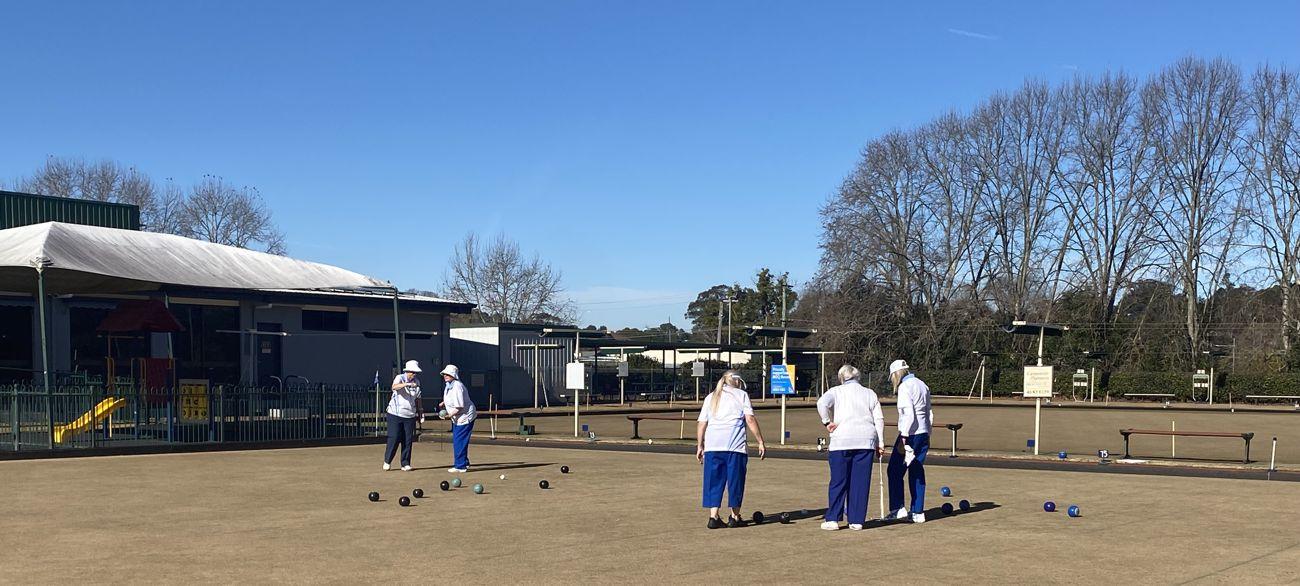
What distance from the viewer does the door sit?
140ft

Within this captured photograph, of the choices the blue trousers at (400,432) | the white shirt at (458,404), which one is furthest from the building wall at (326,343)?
the white shirt at (458,404)

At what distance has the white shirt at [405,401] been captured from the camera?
59.4ft

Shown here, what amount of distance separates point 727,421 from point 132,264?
1670 centimetres

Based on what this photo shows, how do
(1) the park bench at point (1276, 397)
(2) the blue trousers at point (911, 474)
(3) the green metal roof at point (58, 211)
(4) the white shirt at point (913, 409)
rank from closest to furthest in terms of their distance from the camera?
(4) the white shirt at point (913, 409), (2) the blue trousers at point (911, 474), (3) the green metal roof at point (58, 211), (1) the park bench at point (1276, 397)

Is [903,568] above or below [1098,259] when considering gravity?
below

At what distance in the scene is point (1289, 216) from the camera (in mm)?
66438

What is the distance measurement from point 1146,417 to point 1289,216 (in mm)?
29463

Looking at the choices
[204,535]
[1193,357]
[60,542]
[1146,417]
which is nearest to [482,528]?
[204,535]

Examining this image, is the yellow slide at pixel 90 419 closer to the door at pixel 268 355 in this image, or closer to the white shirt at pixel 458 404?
the white shirt at pixel 458 404

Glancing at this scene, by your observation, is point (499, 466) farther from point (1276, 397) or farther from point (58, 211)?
point (1276, 397)

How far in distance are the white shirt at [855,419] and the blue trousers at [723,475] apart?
0.95 metres

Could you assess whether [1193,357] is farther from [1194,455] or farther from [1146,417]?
[1194,455]

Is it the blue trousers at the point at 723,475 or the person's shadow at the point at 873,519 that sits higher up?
the blue trousers at the point at 723,475

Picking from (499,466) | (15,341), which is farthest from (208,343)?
(499,466)
